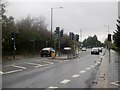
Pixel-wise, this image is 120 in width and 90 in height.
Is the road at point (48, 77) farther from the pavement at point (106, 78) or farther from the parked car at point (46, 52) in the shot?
the parked car at point (46, 52)

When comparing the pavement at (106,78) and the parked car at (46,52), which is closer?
the pavement at (106,78)

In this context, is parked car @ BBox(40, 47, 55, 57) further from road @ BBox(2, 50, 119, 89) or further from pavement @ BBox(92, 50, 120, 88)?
pavement @ BBox(92, 50, 120, 88)

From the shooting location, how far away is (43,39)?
2734 inches

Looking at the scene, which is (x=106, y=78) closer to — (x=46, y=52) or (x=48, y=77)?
(x=48, y=77)

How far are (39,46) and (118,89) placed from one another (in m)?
56.0

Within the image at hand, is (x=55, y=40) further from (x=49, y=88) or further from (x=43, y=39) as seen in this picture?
(x=49, y=88)

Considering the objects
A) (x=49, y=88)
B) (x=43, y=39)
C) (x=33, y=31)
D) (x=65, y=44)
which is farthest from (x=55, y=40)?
(x=49, y=88)

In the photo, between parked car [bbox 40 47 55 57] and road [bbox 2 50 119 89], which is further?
parked car [bbox 40 47 55 57]

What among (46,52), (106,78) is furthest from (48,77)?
(46,52)

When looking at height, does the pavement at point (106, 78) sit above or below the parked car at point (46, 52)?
below

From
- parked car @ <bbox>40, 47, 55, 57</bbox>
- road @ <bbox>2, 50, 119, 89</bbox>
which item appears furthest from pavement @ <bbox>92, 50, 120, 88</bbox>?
parked car @ <bbox>40, 47, 55, 57</bbox>

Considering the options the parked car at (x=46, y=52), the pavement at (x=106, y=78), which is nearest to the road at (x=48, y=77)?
the pavement at (x=106, y=78)

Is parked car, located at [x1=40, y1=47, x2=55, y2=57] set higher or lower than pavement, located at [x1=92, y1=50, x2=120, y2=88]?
higher

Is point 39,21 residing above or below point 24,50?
above
